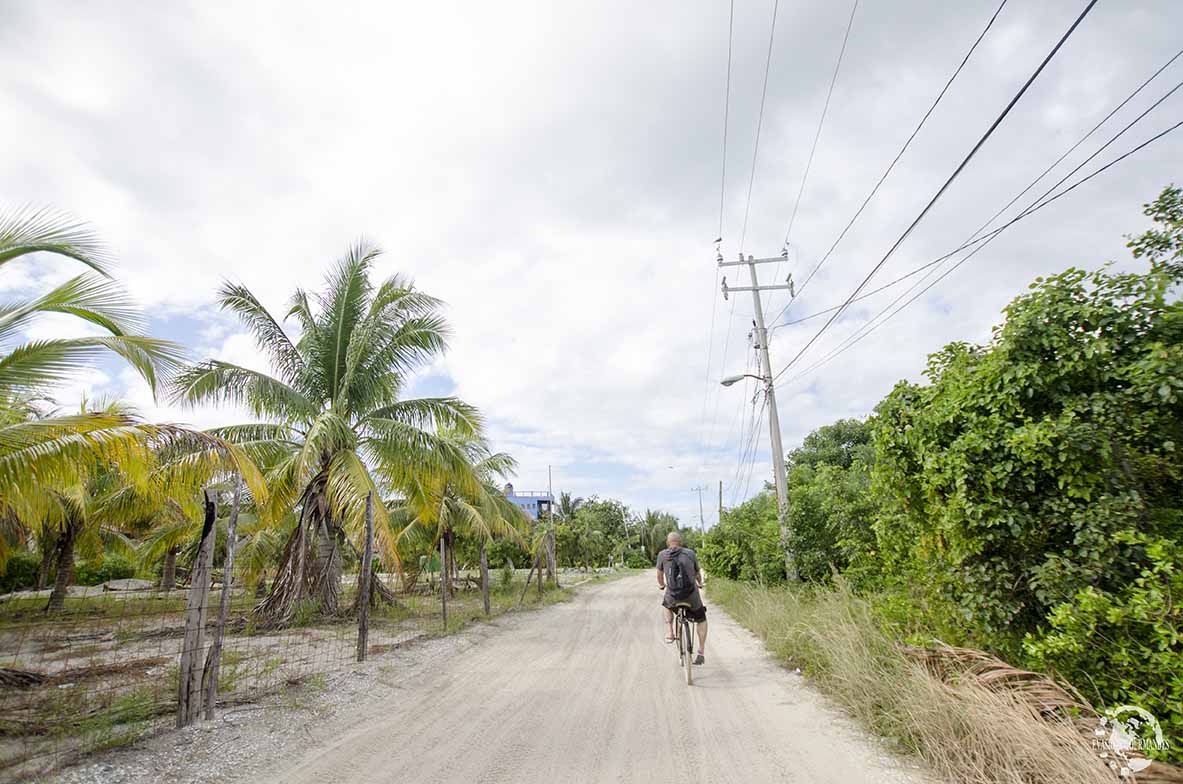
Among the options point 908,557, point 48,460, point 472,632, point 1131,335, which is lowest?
point 472,632

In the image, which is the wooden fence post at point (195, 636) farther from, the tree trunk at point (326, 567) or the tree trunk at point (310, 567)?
the tree trunk at point (326, 567)

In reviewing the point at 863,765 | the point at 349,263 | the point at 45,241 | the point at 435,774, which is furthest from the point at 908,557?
the point at 349,263

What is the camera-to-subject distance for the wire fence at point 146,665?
5.11 metres

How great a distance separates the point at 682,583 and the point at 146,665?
7850 mm

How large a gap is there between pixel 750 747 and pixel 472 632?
848 cm

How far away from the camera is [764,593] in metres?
12.5

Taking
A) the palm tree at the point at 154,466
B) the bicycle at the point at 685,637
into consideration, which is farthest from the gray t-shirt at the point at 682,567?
the palm tree at the point at 154,466

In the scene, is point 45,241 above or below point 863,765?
above

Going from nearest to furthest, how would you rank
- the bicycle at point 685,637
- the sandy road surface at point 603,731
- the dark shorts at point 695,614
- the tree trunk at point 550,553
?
the sandy road surface at point 603,731, the bicycle at point 685,637, the dark shorts at point 695,614, the tree trunk at point 550,553

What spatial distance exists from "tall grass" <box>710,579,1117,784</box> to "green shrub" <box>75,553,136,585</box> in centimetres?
3290

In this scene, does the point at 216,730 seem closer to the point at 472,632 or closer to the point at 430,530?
the point at 472,632

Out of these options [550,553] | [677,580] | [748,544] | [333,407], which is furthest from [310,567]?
[550,553]

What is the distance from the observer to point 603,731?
5227 mm

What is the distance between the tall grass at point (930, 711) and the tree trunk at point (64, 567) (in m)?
19.0
